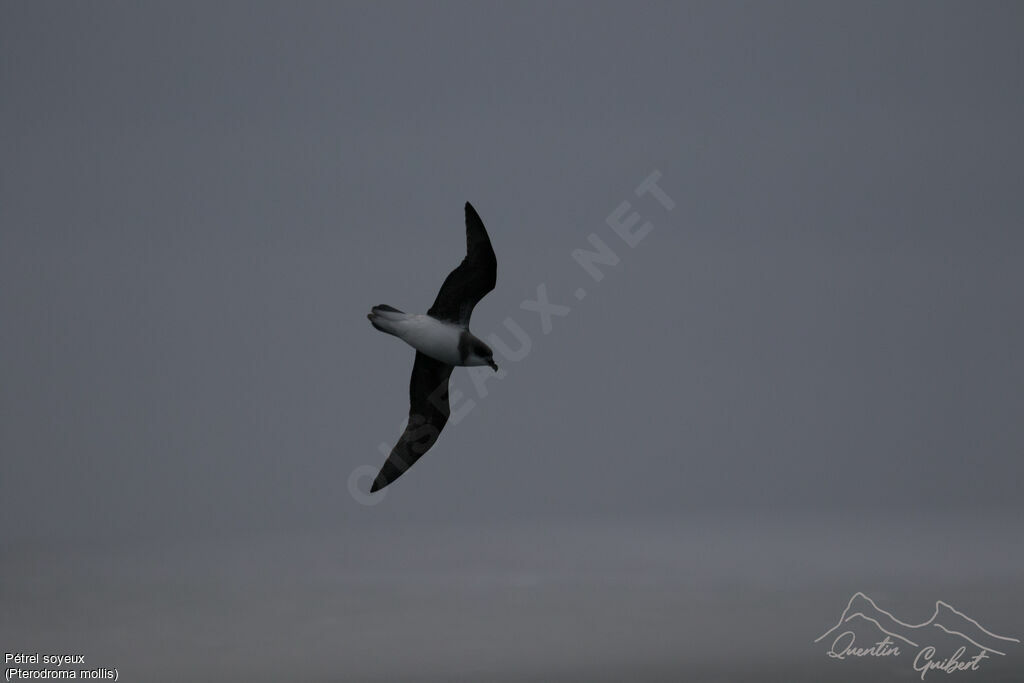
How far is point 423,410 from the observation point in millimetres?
28250

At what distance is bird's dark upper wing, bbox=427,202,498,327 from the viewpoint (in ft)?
86.5

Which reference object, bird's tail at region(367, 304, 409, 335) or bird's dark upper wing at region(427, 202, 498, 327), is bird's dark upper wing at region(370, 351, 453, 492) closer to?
bird's dark upper wing at region(427, 202, 498, 327)

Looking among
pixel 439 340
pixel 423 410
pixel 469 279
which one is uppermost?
pixel 469 279

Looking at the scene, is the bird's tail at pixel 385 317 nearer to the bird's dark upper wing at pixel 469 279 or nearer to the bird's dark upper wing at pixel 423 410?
the bird's dark upper wing at pixel 469 279

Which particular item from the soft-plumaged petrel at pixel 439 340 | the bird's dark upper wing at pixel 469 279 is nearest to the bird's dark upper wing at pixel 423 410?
the soft-plumaged petrel at pixel 439 340

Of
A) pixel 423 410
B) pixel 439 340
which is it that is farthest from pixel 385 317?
pixel 423 410

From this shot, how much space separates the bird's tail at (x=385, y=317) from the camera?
25.8 m

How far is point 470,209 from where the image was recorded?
86.2 ft

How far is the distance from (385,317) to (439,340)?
4.83ft

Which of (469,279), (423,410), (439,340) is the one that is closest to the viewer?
(439,340)

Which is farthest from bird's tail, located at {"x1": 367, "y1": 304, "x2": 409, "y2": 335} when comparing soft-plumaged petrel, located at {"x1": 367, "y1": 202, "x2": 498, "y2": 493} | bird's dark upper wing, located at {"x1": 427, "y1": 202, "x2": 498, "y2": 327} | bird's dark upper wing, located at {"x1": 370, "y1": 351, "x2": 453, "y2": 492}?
bird's dark upper wing, located at {"x1": 370, "y1": 351, "x2": 453, "y2": 492}

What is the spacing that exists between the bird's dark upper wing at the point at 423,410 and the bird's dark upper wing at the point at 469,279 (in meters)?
1.52

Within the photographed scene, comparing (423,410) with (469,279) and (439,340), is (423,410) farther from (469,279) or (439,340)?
(469,279)

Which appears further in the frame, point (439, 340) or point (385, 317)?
point (439, 340)
